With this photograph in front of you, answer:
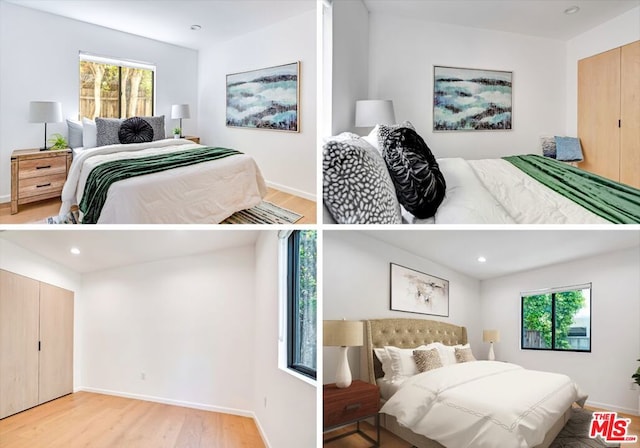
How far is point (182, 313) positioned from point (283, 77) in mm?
778

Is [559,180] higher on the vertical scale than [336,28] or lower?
lower

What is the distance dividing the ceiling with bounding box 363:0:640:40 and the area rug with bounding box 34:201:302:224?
0.65 metres

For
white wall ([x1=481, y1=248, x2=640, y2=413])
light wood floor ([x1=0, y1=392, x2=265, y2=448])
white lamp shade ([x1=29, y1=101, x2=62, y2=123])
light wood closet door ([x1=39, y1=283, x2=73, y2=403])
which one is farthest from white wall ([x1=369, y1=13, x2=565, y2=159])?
light wood closet door ([x1=39, y1=283, x2=73, y2=403])

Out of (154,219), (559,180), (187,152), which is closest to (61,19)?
(187,152)

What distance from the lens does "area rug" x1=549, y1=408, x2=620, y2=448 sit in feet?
5.48

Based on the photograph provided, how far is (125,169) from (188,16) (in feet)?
1.66

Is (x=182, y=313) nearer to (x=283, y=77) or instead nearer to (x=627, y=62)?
(x=283, y=77)

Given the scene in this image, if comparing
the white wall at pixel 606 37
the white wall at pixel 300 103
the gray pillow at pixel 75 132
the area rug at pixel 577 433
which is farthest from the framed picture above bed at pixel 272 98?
the area rug at pixel 577 433

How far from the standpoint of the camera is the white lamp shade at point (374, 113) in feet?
5.24

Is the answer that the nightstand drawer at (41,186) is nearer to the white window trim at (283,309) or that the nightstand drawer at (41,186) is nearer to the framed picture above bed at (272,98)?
the framed picture above bed at (272,98)

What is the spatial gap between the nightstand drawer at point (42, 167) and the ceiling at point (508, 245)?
2.93 ft

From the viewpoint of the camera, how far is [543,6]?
1658mm

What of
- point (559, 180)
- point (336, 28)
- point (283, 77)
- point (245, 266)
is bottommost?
point (245, 266)

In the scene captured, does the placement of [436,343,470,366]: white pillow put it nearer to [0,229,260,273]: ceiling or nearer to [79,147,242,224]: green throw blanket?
[0,229,260,273]: ceiling
